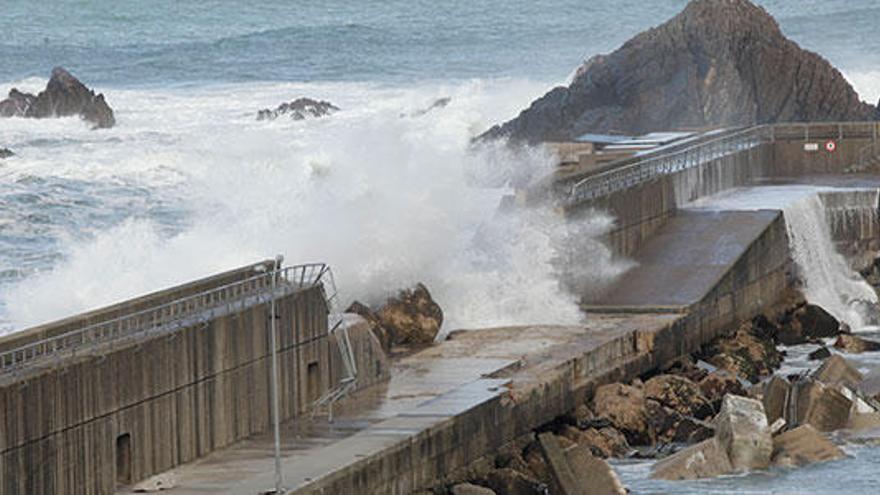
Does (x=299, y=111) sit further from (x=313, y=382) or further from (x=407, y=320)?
(x=313, y=382)

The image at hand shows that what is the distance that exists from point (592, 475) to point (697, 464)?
2252mm

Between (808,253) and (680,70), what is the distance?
1401cm

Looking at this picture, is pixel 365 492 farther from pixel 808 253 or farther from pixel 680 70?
pixel 680 70

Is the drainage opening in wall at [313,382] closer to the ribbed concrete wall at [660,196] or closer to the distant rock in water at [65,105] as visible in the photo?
the ribbed concrete wall at [660,196]

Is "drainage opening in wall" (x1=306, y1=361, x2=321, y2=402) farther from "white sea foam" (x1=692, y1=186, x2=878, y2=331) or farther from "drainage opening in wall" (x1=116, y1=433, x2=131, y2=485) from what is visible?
"white sea foam" (x1=692, y1=186, x2=878, y2=331)

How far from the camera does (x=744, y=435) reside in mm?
27828

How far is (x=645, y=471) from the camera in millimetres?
27906

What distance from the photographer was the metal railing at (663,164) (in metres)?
39.2

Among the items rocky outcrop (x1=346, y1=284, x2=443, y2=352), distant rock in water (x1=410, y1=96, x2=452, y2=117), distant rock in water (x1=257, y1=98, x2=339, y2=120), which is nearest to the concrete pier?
rocky outcrop (x1=346, y1=284, x2=443, y2=352)

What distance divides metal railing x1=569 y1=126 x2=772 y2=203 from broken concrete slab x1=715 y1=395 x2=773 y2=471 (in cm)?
1031

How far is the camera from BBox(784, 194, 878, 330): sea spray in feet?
136

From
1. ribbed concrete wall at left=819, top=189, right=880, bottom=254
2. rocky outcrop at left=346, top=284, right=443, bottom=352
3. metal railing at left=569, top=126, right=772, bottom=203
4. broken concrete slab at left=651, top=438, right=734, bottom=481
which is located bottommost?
broken concrete slab at left=651, top=438, right=734, bottom=481

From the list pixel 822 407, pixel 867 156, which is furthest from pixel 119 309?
pixel 867 156

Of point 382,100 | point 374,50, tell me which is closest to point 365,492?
point 382,100
